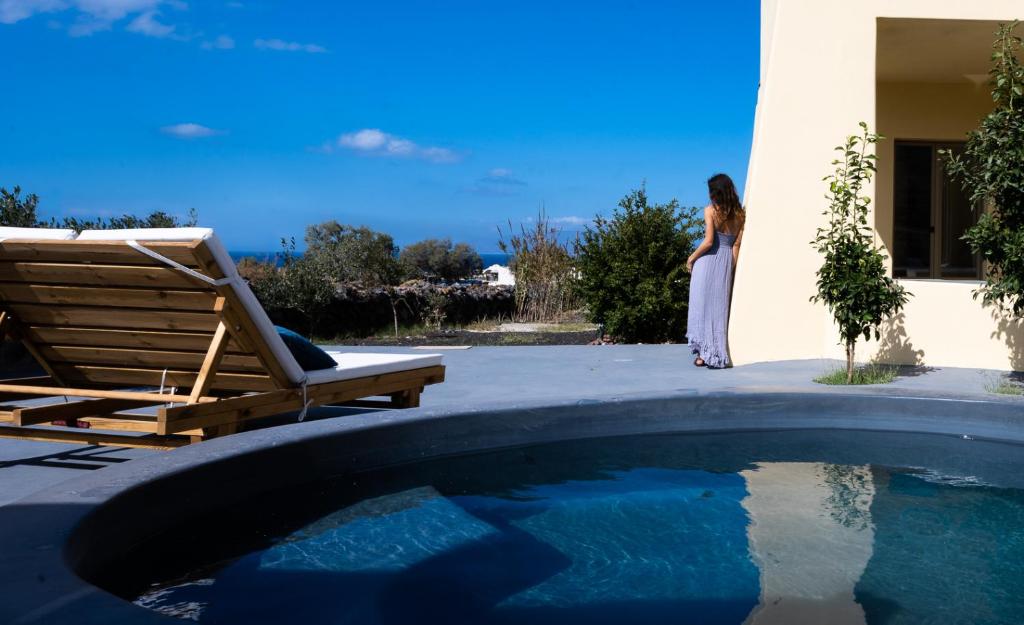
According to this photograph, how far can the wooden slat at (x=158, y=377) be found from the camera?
13.9 ft

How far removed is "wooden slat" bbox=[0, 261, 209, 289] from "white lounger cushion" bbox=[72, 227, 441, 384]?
0.49ft

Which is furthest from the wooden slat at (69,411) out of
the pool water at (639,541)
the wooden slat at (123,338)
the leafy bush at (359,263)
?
the leafy bush at (359,263)

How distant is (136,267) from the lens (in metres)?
3.74

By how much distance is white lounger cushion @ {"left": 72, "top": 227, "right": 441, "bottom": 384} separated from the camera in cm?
354

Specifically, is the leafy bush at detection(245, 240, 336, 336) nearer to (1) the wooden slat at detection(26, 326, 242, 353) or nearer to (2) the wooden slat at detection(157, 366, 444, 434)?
(2) the wooden slat at detection(157, 366, 444, 434)

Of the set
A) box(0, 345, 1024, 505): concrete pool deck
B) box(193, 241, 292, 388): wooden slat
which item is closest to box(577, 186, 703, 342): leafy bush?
box(0, 345, 1024, 505): concrete pool deck

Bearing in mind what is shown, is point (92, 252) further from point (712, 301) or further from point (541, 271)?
point (541, 271)

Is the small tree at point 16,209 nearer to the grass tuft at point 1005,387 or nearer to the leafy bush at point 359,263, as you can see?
the leafy bush at point 359,263

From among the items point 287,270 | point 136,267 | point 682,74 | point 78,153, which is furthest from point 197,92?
point 136,267

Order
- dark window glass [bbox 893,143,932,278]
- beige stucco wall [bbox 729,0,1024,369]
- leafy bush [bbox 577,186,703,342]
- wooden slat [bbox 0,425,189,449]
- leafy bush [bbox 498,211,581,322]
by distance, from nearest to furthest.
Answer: wooden slat [bbox 0,425,189,449], beige stucco wall [bbox 729,0,1024,369], leafy bush [bbox 577,186,703,342], dark window glass [bbox 893,143,932,278], leafy bush [bbox 498,211,581,322]

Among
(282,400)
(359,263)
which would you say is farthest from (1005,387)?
(359,263)

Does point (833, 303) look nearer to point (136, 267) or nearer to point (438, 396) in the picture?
point (438, 396)

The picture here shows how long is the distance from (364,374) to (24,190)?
7311mm

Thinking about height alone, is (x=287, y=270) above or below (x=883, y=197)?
below
